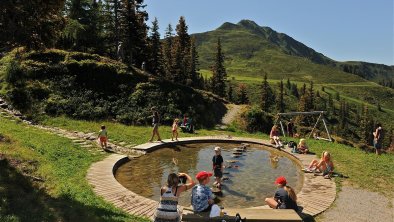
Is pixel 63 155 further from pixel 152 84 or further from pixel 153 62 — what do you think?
pixel 153 62

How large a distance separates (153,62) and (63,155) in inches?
1644

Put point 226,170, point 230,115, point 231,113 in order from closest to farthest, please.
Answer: point 226,170, point 230,115, point 231,113

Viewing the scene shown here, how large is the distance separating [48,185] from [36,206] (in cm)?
241

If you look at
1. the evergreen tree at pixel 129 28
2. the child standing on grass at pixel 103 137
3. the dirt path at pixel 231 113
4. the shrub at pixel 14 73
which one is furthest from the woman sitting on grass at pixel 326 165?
the evergreen tree at pixel 129 28

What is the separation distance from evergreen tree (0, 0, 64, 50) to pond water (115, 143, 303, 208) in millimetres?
6368

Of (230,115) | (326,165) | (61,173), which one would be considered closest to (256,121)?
(230,115)

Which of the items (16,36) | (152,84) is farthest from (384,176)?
(152,84)

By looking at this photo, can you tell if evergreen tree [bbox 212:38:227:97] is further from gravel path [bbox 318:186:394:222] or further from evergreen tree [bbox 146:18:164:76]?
gravel path [bbox 318:186:394:222]

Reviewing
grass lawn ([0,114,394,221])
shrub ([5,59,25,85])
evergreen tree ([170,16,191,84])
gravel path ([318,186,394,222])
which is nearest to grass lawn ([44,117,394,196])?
grass lawn ([0,114,394,221])

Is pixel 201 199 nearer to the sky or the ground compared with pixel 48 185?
nearer to the sky

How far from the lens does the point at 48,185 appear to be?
457 inches

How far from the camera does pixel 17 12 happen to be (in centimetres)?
1161

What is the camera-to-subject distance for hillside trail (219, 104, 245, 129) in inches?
1411

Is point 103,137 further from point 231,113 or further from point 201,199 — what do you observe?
point 231,113
